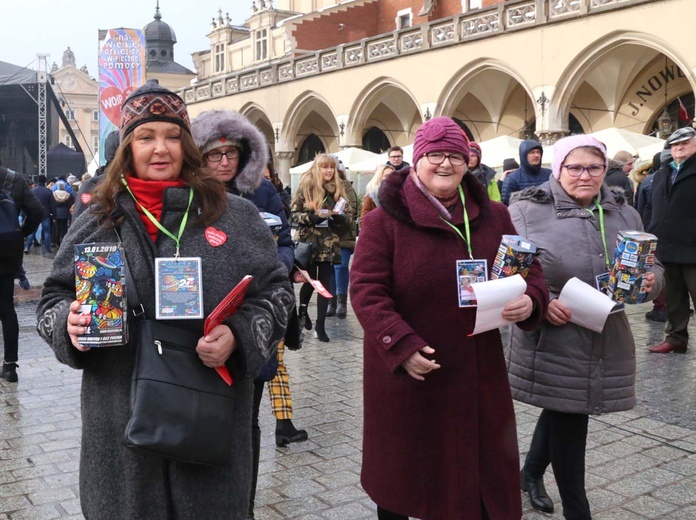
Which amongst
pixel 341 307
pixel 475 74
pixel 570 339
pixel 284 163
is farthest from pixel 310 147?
pixel 570 339

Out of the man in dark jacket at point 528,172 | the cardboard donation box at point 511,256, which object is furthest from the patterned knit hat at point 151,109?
the man in dark jacket at point 528,172

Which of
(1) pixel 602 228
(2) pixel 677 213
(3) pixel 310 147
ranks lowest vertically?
(1) pixel 602 228

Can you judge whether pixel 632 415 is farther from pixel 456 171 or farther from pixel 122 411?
pixel 122 411

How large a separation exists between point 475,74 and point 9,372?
18.3 m

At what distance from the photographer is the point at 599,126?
902 inches

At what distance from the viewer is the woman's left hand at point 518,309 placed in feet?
9.47

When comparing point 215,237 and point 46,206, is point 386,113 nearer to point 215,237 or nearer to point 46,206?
point 46,206

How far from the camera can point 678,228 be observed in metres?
7.49

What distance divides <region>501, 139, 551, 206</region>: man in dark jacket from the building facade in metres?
9.91

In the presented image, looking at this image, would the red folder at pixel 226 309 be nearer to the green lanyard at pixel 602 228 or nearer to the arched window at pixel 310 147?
the green lanyard at pixel 602 228

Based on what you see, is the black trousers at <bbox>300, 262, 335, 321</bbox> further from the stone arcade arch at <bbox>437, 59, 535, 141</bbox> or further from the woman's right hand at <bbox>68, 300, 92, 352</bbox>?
the stone arcade arch at <bbox>437, 59, 535, 141</bbox>

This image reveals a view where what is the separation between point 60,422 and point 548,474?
10.7ft

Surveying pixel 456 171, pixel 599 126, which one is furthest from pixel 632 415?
pixel 599 126

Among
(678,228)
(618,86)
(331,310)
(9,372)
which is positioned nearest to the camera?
(9,372)
